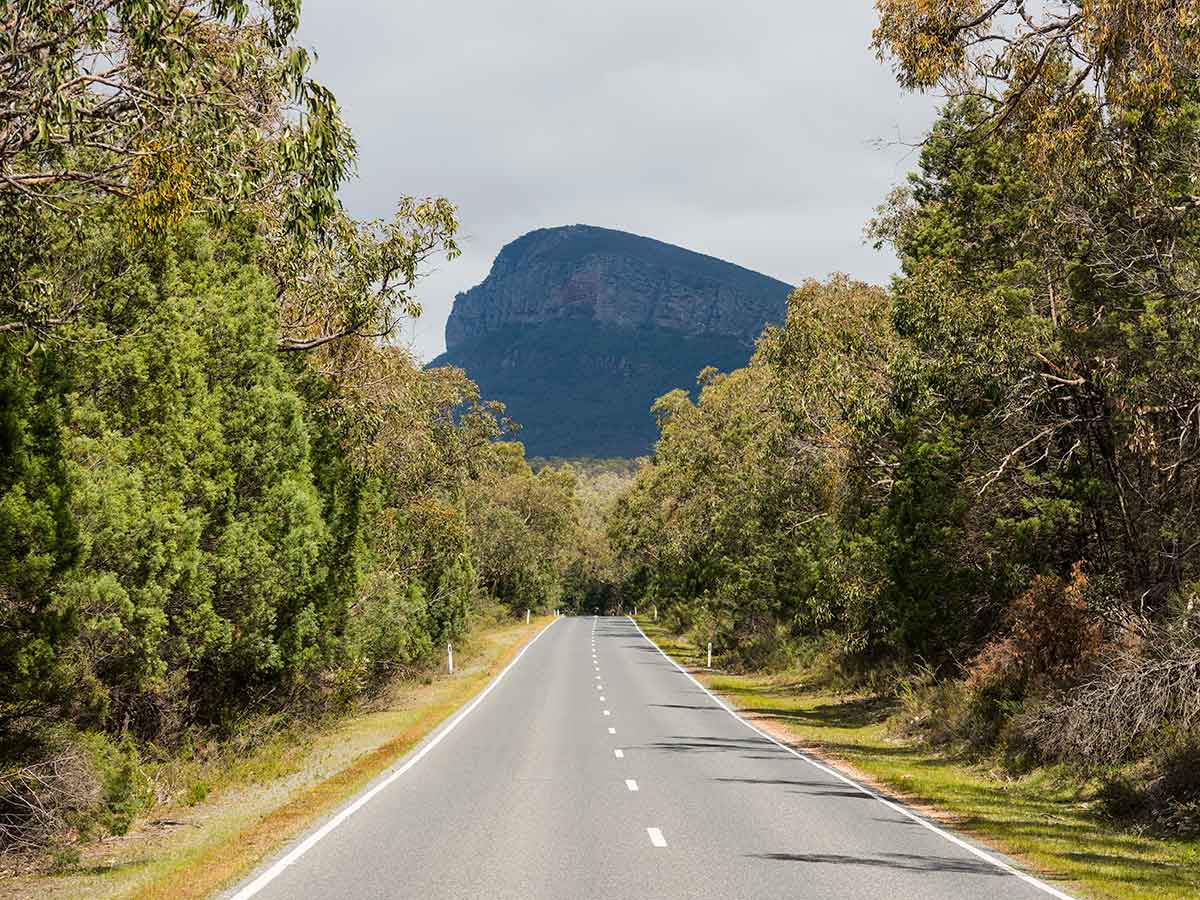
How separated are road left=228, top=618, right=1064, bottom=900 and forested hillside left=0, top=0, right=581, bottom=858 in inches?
156

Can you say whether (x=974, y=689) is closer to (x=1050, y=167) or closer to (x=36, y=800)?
(x=1050, y=167)

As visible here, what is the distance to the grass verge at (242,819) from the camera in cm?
1034

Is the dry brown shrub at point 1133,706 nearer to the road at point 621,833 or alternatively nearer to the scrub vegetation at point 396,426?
the scrub vegetation at point 396,426

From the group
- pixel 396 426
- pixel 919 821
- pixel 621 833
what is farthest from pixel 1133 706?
pixel 396 426

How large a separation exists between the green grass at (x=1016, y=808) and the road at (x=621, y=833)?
0.66 m

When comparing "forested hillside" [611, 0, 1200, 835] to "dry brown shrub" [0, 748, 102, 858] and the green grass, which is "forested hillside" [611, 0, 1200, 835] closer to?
the green grass

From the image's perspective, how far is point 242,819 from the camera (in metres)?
14.2

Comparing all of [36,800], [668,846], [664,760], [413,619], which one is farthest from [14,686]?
[413,619]

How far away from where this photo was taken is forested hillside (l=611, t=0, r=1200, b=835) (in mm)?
13102

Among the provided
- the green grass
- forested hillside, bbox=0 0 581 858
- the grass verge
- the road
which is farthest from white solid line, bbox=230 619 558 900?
the green grass

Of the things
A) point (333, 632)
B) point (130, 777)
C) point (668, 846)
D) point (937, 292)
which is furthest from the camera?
point (333, 632)

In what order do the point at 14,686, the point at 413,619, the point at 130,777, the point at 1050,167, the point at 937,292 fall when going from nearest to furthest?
the point at 14,686, the point at 1050,167, the point at 130,777, the point at 937,292, the point at 413,619

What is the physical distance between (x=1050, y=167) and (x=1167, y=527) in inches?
275

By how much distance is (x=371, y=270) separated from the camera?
2080cm
